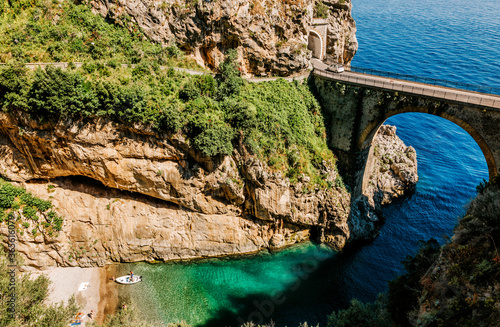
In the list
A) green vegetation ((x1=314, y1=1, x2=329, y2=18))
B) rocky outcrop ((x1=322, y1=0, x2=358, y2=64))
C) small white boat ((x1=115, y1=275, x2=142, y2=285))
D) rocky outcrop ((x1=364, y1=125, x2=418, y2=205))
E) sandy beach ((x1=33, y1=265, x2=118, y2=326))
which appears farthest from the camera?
rocky outcrop ((x1=322, y1=0, x2=358, y2=64))

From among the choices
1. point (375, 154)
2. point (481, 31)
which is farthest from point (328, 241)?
point (481, 31)

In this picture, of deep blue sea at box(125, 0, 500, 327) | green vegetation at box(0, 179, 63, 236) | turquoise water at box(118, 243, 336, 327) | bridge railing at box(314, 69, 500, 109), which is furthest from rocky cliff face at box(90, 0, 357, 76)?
deep blue sea at box(125, 0, 500, 327)

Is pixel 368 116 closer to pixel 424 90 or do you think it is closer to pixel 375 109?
pixel 375 109

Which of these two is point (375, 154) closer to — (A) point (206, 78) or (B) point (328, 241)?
(B) point (328, 241)

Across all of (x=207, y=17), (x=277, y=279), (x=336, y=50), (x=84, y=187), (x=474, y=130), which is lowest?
(x=277, y=279)

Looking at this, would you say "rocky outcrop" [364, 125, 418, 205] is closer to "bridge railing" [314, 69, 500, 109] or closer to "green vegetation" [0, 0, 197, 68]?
"bridge railing" [314, 69, 500, 109]

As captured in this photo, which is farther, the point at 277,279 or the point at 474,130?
the point at 277,279

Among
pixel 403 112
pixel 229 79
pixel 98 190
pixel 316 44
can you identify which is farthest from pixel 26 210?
pixel 316 44
